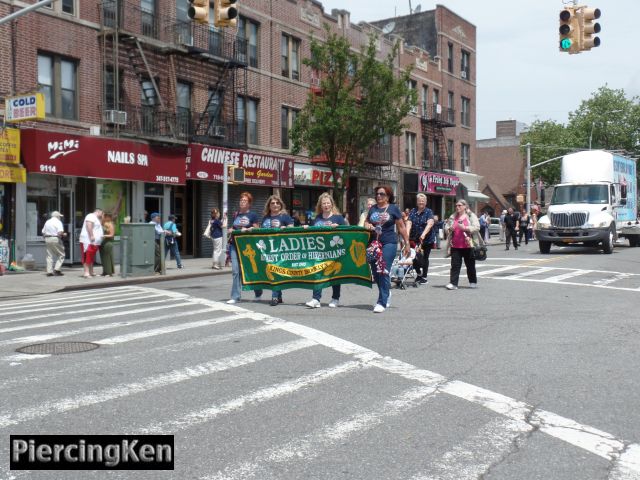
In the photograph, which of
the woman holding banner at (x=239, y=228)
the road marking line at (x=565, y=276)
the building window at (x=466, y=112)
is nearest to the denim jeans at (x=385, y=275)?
the woman holding banner at (x=239, y=228)

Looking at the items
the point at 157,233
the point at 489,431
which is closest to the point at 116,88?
the point at 157,233

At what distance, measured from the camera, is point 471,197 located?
48688mm

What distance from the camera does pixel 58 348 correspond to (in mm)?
7848

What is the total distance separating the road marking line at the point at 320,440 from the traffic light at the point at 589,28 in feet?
41.8

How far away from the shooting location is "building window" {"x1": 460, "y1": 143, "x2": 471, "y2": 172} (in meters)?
49.8

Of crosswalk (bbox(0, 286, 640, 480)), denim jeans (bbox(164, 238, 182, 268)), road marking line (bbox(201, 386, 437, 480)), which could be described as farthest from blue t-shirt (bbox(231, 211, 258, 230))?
denim jeans (bbox(164, 238, 182, 268))

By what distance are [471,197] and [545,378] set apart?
4320 centimetres

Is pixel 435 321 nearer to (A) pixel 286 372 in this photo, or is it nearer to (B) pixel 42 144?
(A) pixel 286 372

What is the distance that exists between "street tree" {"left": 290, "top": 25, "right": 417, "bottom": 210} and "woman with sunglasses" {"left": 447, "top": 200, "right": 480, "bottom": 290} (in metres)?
14.7

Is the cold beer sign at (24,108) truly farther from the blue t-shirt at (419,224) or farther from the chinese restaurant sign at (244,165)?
the blue t-shirt at (419,224)

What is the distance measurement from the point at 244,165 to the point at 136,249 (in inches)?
419

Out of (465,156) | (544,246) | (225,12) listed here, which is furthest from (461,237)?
(465,156)

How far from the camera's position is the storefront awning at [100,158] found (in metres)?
20.5

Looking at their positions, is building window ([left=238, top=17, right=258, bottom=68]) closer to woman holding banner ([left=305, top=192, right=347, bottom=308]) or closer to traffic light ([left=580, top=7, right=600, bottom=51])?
traffic light ([left=580, top=7, right=600, bottom=51])
